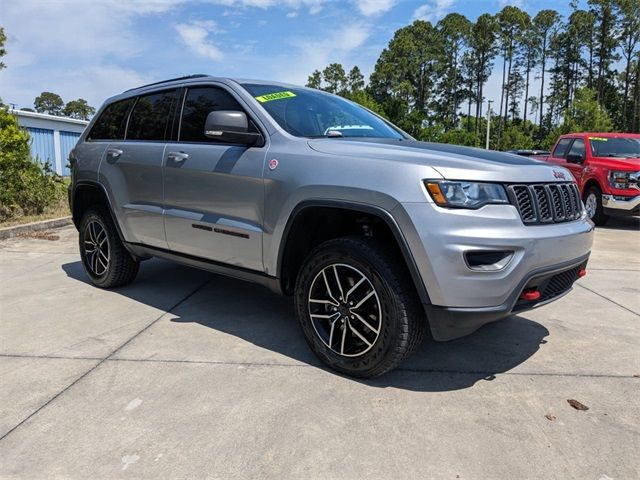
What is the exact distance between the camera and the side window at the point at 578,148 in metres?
10.5

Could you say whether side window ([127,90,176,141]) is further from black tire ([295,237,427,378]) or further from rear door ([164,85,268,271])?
black tire ([295,237,427,378])

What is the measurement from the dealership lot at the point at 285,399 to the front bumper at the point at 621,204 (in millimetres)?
5853

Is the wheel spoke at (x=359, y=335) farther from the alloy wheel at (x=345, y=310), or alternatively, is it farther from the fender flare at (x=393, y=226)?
the fender flare at (x=393, y=226)

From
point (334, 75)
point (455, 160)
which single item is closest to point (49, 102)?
point (334, 75)

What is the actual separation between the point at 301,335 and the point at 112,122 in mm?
2855

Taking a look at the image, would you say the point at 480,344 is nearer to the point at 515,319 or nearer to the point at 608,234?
the point at 515,319

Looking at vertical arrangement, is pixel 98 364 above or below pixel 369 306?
below

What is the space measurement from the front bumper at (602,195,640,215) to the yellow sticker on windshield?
8.00 m

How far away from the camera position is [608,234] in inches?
361

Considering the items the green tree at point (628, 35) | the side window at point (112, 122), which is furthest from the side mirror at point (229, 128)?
the green tree at point (628, 35)

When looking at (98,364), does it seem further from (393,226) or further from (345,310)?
(393,226)

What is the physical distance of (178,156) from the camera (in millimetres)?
3949

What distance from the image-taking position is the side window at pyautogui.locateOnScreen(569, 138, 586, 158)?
10547 mm

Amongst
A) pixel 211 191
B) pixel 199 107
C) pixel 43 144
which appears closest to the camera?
pixel 211 191
